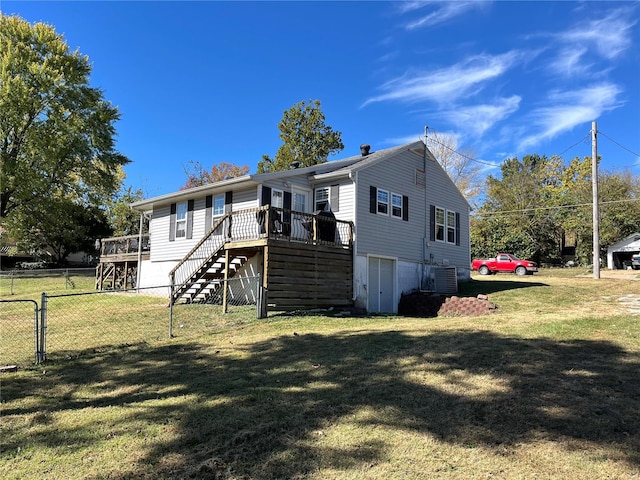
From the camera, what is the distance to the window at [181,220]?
17547mm

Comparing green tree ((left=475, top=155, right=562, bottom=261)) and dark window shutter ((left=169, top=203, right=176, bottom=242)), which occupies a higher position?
green tree ((left=475, top=155, right=562, bottom=261))

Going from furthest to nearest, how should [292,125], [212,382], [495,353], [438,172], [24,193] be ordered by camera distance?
[292,125] < [24,193] < [438,172] < [495,353] < [212,382]

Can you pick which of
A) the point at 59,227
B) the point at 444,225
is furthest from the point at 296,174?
the point at 59,227

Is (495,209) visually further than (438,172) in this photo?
Yes

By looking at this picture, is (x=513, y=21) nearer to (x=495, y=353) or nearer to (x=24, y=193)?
(x=495, y=353)

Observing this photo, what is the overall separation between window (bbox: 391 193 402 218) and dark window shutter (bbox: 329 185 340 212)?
2.55 metres

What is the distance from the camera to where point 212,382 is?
5.57 m

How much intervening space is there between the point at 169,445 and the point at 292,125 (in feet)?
104

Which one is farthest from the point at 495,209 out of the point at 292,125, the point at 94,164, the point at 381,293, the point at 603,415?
the point at 603,415

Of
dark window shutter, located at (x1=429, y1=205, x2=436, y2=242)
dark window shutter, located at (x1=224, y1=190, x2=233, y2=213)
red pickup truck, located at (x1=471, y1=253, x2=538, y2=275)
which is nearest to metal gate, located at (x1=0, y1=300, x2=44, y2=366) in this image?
dark window shutter, located at (x1=224, y1=190, x2=233, y2=213)

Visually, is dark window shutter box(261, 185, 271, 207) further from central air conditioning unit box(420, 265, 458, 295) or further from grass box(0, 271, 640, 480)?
central air conditioning unit box(420, 265, 458, 295)

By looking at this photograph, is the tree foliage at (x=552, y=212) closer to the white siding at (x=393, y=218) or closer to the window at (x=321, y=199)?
the white siding at (x=393, y=218)

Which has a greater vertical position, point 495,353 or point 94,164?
point 94,164

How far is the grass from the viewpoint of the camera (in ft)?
11.0
